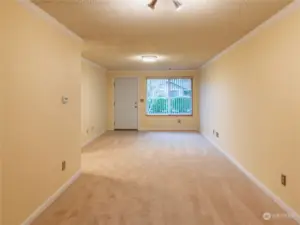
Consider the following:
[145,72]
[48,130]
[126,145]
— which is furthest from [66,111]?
[145,72]

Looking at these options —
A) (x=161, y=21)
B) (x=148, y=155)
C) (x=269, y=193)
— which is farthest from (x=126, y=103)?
(x=269, y=193)

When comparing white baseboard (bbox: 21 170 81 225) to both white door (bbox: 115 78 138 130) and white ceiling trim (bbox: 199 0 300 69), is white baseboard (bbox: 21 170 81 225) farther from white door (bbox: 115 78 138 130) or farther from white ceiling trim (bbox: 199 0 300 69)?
white door (bbox: 115 78 138 130)

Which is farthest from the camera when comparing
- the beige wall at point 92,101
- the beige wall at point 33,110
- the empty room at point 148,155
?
the beige wall at point 92,101

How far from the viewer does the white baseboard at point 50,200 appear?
298 centimetres

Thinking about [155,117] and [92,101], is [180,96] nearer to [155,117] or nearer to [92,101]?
[155,117]

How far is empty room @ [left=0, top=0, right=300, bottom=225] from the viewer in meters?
2.84

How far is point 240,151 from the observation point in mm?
5098

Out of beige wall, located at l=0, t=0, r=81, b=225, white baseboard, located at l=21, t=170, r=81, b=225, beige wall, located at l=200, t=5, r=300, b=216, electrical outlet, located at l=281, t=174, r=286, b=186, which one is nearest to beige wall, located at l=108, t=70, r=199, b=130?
beige wall, located at l=200, t=5, r=300, b=216

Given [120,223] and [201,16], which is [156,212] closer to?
[120,223]

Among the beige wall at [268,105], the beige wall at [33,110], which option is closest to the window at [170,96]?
the beige wall at [268,105]

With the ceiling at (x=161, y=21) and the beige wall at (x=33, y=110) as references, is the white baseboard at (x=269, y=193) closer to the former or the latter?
the ceiling at (x=161, y=21)

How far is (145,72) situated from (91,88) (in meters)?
2.91

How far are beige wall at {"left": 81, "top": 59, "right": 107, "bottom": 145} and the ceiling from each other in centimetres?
209

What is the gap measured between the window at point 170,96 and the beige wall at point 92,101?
1639 millimetres
